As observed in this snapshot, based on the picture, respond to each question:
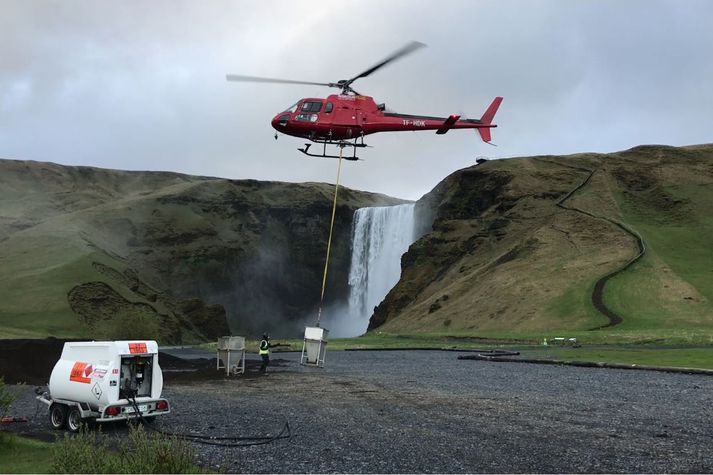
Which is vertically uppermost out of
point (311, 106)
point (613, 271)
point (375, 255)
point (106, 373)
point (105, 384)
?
point (311, 106)

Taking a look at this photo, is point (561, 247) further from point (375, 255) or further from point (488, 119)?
point (488, 119)

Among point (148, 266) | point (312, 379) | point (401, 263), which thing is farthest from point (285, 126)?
point (148, 266)

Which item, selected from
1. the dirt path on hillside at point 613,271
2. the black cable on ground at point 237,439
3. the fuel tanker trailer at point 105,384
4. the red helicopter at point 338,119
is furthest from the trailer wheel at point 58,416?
the dirt path on hillside at point 613,271

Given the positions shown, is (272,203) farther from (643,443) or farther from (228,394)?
(643,443)

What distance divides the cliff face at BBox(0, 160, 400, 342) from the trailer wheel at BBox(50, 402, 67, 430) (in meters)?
74.6

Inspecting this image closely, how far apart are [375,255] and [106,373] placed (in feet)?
342

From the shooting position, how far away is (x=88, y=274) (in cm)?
9319

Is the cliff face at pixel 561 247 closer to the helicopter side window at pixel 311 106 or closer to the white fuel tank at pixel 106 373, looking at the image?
the helicopter side window at pixel 311 106

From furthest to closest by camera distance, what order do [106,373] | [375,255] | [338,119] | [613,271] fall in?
[375,255]
[613,271]
[338,119]
[106,373]

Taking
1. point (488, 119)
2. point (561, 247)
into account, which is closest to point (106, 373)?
point (488, 119)

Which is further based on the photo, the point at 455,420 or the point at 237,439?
the point at 455,420

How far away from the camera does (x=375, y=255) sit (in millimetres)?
120000

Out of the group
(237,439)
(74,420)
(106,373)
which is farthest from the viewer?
(74,420)

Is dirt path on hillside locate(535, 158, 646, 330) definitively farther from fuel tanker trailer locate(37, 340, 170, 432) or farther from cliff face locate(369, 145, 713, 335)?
fuel tanker trailer locate(37, 340, 170, 432)
